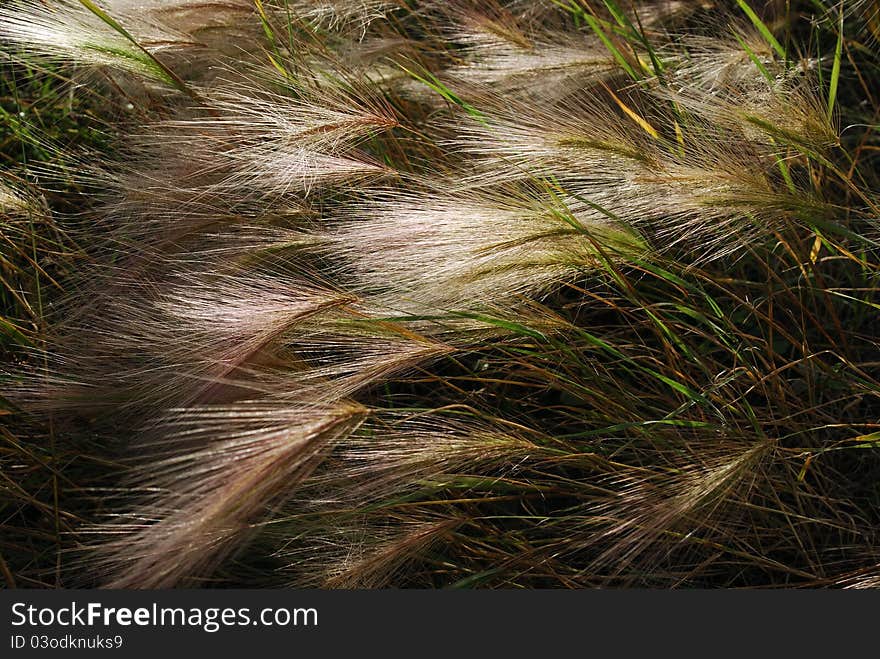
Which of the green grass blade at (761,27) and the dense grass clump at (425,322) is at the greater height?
the green grass blade at (761,27)

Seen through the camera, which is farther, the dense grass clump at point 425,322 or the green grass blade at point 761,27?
the green grass blade at point 761,27

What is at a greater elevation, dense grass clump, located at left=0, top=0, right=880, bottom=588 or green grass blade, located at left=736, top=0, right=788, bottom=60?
green grass blade, located at left=736, top=0, right=788, bottom=60

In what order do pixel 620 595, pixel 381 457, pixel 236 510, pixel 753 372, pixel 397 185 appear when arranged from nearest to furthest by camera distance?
pixel 236 510 < pixel 381 457 < pixel 620 595 < pixel 753 372 < pixel 397 185

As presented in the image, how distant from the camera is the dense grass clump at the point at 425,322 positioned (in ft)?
4.50

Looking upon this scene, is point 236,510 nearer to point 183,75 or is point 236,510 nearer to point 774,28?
point 183,75

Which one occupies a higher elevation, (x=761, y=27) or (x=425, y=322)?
(x=761, y=27)

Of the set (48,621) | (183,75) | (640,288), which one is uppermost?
(183,75)

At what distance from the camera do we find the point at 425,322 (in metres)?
1.48

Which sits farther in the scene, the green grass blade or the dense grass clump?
the green grass blade

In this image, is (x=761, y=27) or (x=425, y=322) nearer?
(x=425, y=322)

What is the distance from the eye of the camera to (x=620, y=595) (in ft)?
4.95

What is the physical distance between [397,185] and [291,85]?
329 mm

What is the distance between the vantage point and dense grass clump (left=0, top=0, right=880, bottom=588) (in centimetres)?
137

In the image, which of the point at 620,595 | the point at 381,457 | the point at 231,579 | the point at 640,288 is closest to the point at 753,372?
the point at 640,288
